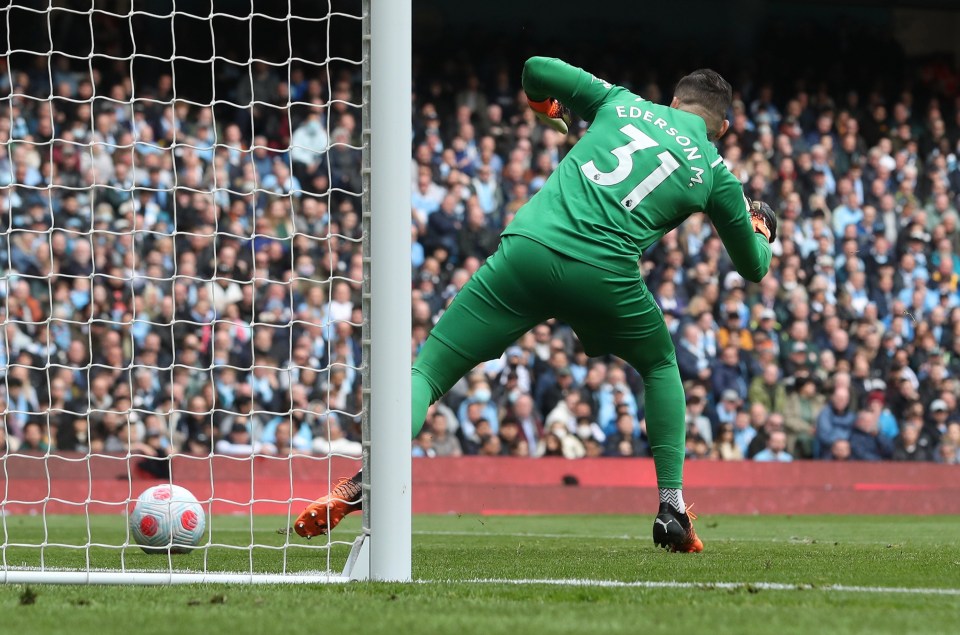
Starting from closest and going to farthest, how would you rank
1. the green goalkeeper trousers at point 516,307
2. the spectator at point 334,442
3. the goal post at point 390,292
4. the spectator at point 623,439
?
1. the goal post at point 390,292
2. the green goalkeeper trousers at point 516,307
3. the spectator at point 334,442
4. the spectator at point 623,439

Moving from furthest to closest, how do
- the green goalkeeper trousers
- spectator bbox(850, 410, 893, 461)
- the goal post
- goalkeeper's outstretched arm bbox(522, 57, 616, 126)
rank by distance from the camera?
spectator bbox(850, 410, 893, 461) < goalkeeper's outstretched arm bbox(522, 57, 616, 126) < the green goalkeeper trousers < the goal post

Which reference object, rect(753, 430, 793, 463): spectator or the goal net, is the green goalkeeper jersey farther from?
rect(753, 430, 793, 463): spectator

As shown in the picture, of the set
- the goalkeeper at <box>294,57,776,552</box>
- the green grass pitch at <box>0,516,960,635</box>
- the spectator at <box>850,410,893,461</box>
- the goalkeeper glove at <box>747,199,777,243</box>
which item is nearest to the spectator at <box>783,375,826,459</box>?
the spectator at <box>850,410,893,461</box>

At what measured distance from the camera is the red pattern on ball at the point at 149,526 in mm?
5723

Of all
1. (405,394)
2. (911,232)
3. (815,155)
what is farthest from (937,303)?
(405,394)

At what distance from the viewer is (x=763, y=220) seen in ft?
18.6

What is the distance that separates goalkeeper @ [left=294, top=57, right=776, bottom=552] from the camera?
498 centimetres

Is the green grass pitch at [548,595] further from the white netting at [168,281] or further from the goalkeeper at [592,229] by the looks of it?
the white netting at [168,281]

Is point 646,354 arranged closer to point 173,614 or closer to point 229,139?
point 173,614

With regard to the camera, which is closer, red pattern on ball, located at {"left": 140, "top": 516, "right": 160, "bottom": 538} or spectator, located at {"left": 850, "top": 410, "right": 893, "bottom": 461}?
red pattern on ball, located at {"left": 140, "top": 516, "right": 160, "bottom": 538}

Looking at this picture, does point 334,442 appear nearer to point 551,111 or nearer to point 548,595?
point 551,111

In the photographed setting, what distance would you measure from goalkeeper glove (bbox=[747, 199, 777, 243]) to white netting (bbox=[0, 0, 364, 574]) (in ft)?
16.8

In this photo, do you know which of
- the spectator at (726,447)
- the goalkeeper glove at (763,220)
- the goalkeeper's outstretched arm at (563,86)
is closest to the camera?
the goalkeeper's outstretched arm at (563,86)

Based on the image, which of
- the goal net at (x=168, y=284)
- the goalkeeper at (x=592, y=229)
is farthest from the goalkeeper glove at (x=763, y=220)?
the goal net at (x=168, y=284)
